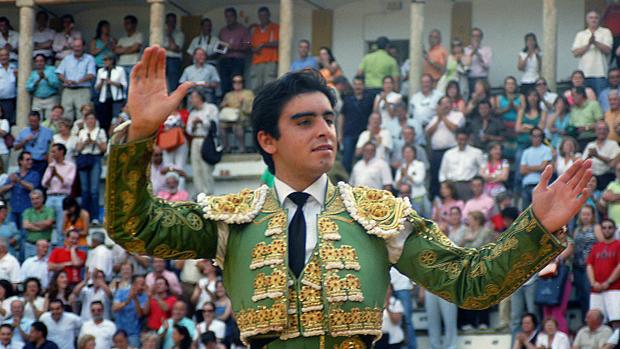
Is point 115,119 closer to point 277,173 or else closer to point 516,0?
point 516,0

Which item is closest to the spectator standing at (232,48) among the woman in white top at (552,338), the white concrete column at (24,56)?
the white concrete column at (24,56)

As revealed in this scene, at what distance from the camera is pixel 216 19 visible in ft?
75.9

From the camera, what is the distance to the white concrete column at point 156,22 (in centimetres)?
2145

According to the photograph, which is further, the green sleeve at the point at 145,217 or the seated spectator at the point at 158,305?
the seated spectator at the point at 158,305

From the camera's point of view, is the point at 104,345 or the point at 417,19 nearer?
the point at 104,345

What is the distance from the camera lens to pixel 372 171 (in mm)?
15836

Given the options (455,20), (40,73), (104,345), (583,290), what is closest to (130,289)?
(104,345)

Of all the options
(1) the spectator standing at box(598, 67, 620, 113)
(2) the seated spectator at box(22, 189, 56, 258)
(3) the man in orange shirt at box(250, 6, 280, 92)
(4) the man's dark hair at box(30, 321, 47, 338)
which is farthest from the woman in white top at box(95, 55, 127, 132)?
(1) the spectator standing at box(598, 67, 620, 113)

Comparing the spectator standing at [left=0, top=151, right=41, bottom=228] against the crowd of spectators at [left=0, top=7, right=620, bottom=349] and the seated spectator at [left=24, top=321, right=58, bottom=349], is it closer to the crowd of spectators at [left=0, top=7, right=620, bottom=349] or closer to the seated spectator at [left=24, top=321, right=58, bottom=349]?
the crowd of spectators at [left=0, top=7, right=620, bottom=349]

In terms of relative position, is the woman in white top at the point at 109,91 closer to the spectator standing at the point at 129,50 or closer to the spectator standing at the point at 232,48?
the spectator standing at the point at 129,50

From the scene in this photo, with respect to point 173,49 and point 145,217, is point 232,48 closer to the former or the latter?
point 173,49

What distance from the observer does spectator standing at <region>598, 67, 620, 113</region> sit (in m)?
15.9

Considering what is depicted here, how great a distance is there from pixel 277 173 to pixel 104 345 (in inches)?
369

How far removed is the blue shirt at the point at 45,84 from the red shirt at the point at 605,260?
9.08 meters
